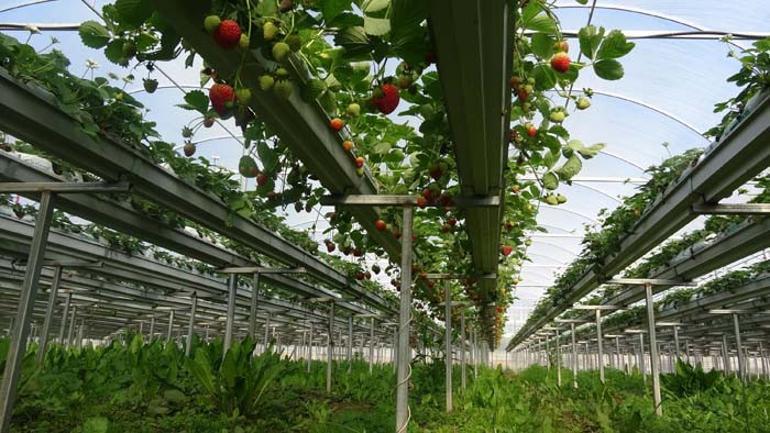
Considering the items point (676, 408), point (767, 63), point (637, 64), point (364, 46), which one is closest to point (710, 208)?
point (767, 63)

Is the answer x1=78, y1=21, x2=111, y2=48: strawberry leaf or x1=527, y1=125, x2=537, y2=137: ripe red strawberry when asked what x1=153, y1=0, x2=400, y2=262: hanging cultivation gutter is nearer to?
x1=78, y1=21, x2=111, y2=48: strawberry leaf

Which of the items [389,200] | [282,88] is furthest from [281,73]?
[389,200]

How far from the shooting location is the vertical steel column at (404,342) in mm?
3803

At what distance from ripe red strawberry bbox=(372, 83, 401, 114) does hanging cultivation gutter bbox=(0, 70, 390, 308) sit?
2.09 metres

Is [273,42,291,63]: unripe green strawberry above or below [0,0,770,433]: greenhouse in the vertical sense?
below

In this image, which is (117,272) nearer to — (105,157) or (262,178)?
(105,157)

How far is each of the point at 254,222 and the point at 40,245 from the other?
7.30 feet

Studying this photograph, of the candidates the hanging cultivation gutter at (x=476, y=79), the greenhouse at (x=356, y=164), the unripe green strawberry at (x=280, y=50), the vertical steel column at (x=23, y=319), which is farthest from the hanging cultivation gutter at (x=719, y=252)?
the vertical steel column at (x=23, y=319)

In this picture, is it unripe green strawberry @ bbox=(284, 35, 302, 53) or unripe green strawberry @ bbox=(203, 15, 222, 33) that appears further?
unripe green strawberry @ bbox=(284, 35, 302, 53)

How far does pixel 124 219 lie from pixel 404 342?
3091mm

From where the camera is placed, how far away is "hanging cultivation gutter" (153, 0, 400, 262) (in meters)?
1.69

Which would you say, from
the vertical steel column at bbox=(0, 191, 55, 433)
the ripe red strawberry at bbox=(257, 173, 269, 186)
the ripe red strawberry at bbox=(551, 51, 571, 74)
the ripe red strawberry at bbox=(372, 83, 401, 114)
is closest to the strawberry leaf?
the ripe red strawberry at bbox=(372, 83, 401, 114)

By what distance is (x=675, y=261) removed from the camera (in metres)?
7.96

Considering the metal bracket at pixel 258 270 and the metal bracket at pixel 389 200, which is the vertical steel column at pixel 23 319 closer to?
the metal bracket at pixel 389 200
